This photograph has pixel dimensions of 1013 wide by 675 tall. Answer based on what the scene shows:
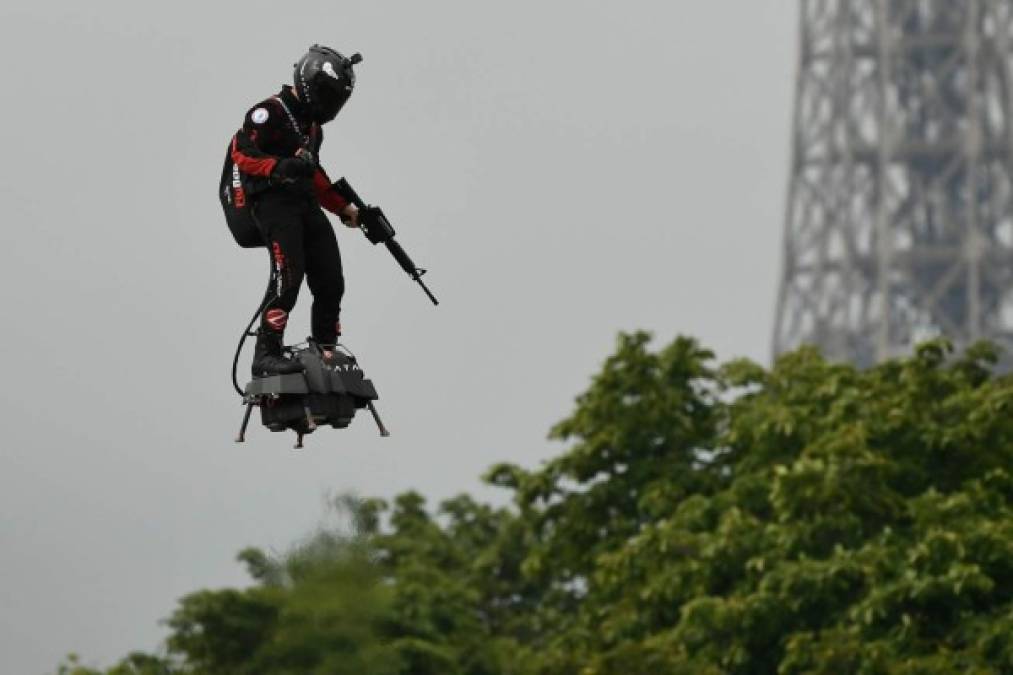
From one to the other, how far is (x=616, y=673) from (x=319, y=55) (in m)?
47.0

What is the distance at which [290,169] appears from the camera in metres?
28.6

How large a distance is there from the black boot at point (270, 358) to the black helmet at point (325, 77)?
1.70 m

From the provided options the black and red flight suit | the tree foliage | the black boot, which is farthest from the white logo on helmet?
the tree foliage

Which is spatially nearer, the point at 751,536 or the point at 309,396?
A: the point at 309,396

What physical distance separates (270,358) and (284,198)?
1.16m

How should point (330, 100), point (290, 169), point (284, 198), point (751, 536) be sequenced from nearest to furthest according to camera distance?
point (290, 169) → point (330, 100) → point (284, 198) → point (751, 536)

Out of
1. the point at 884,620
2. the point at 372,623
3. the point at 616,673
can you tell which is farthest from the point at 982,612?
the point at 372,623

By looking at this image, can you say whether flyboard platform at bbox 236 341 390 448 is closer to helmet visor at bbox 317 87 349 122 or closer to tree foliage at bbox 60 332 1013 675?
helmet visor at bbox 317 87 349 122

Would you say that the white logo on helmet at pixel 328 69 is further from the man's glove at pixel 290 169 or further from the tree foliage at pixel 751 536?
the tree foliage at pixel 751 536

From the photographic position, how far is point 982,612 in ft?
252

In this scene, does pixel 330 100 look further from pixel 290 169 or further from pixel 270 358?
pixel 270 358

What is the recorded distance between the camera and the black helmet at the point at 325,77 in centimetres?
2864

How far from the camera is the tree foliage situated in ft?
248

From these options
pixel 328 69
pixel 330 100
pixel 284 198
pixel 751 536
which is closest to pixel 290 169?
pixel 284 198
